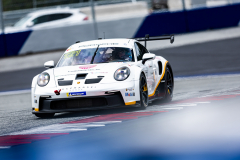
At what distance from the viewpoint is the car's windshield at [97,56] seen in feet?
26.8

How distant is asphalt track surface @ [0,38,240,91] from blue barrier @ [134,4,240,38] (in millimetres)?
1560

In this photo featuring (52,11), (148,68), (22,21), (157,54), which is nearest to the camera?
(148,68)

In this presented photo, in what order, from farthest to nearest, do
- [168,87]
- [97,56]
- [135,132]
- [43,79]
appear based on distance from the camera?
[168,87] → [97,56] → [43,79] → [135,132]

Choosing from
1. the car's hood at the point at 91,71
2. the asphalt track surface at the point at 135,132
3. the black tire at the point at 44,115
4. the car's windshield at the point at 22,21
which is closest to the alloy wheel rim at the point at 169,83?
the asphalt track surface at the point at 135,132

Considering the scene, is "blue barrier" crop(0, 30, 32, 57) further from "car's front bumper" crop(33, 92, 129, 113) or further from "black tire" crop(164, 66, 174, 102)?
"car's front bumper" crop(33, 92, 129, 113)

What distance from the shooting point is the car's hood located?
739cm

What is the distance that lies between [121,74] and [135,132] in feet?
6.23

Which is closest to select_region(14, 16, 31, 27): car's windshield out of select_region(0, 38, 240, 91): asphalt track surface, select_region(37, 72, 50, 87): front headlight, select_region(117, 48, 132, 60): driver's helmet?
select_region(0, 38, 240, 91): asphalt track surface

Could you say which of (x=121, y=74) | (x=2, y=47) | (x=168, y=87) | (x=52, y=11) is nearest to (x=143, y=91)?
(x=121, y=74)

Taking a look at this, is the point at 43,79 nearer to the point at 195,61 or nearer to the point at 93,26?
the point at 195,61

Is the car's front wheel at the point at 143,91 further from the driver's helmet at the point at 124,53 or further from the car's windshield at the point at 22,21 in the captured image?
the car's windshield at the point at 22,21

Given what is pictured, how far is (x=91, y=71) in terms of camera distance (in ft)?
24.7

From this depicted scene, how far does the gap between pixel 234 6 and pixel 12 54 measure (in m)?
8.56

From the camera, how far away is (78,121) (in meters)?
7.02
